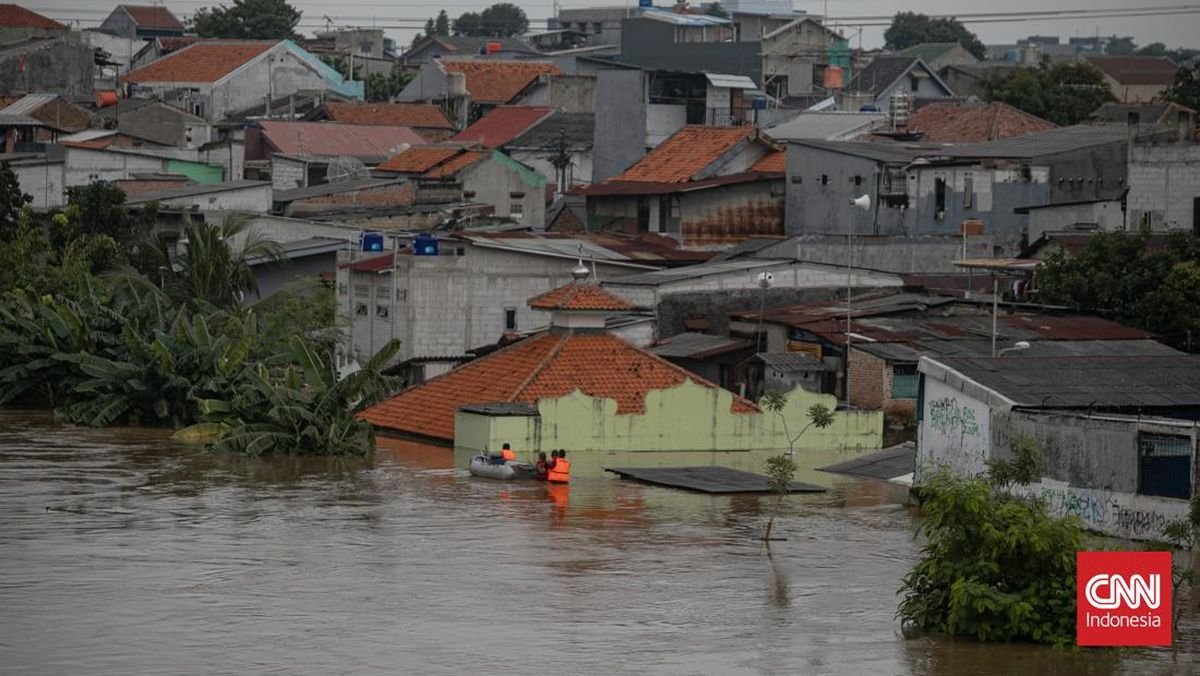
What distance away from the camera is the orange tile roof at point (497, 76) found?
85.9 metres

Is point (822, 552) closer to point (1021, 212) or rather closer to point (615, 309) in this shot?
point (615, 309)

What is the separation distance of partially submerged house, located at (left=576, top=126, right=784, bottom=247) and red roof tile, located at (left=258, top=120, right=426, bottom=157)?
50.3ft

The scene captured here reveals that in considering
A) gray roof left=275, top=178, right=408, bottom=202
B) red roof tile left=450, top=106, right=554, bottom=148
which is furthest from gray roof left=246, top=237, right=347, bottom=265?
red roof tile left=450, top=106, right=554, bottom=148

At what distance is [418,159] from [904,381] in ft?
92.5

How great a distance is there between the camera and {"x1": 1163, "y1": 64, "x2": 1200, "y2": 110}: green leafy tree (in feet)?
239

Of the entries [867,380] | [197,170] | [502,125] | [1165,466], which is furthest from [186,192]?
[1165,466]

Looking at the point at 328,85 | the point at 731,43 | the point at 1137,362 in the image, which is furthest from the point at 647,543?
the point at 328,85

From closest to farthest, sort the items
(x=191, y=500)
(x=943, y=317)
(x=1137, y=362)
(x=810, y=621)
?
(x=810, y=621), (x=191, y=500), (x=1137, y=362), (x=943, y=317)

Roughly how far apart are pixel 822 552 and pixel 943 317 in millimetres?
15053

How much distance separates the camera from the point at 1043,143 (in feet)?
183

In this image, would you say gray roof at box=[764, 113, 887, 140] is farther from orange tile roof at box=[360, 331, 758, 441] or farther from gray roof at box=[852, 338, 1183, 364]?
orange tile roof at box=[360, 331, 758, 441]

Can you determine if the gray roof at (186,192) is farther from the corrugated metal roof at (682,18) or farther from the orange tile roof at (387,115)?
the corrugated metal roof at (682,18)

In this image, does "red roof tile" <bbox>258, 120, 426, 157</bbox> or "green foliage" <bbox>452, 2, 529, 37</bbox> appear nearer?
"red roof tile" <bbox>258, 120, 426, 157</bbox>

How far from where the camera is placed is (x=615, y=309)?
39312mm
